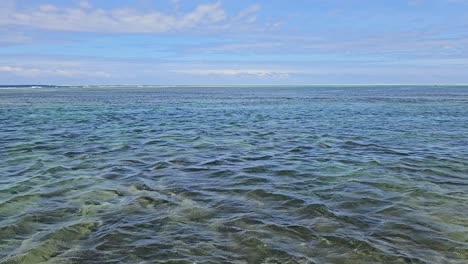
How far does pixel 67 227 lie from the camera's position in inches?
351

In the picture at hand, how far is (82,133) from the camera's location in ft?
86.1

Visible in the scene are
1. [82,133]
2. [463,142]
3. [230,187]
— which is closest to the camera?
[230,187]

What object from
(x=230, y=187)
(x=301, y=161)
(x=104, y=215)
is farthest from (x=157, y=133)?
(x=104, y=215)

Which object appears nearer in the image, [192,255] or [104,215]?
[192,255]

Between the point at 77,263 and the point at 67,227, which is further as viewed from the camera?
the point at 67,227

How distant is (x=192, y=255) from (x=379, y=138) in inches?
724

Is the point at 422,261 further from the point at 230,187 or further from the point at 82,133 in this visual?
the point at 82,133

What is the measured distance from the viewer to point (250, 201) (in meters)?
10.9

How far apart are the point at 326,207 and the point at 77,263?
590 cm

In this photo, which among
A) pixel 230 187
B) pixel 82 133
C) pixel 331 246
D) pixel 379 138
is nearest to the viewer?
pixel 331 246

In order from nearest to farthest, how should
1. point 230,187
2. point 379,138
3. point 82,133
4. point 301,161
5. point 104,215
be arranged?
point 104,215 → point 230,187 → point 301,161 → point 379,138 → point 82,133

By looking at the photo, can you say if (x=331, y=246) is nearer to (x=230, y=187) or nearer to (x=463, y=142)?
(x=230, y=187)

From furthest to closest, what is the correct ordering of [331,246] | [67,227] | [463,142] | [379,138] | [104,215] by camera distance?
1. [379,138]
2. [463,142]
3. [104,215]
4. [67,227]
5. [331,246]

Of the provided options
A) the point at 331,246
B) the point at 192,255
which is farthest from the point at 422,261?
the point at 192,255
